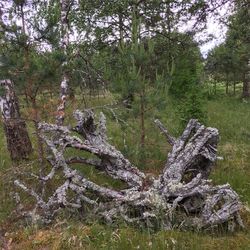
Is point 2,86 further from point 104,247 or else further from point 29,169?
point 104,247

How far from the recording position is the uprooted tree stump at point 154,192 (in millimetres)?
5512

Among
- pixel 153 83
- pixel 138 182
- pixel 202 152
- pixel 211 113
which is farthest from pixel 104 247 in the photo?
pixel 211 113

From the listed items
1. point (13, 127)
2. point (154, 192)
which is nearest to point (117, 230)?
point (154, 192)

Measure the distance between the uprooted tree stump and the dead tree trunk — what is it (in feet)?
7.60

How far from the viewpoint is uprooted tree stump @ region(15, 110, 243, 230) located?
5512 mm

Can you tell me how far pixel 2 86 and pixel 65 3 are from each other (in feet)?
7.18

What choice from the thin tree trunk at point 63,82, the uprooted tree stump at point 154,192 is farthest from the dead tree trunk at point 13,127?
the uprooted tree stump at point 154,192

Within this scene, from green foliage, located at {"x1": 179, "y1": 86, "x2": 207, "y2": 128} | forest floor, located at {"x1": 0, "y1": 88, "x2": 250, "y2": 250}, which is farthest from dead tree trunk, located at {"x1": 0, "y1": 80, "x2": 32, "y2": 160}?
green foliage, located at {"x1": 179, "y1": 86, "x2": 207, "y2": 128}

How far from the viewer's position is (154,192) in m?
5.82

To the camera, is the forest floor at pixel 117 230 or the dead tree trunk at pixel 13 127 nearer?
the forest floor at pixel 117 230

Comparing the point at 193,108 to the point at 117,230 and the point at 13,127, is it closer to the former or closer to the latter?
the point at 13,127

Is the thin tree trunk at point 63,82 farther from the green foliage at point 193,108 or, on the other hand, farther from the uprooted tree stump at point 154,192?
the green foliage at point 193,108

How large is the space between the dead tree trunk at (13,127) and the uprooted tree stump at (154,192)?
232 cm

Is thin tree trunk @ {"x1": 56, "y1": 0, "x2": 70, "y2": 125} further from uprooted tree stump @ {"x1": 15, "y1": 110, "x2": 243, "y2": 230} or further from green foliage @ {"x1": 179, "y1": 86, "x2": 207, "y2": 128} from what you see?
green foliage @ {"x1": 179, "y1": 86, "x2": 207, "y2": 128}
